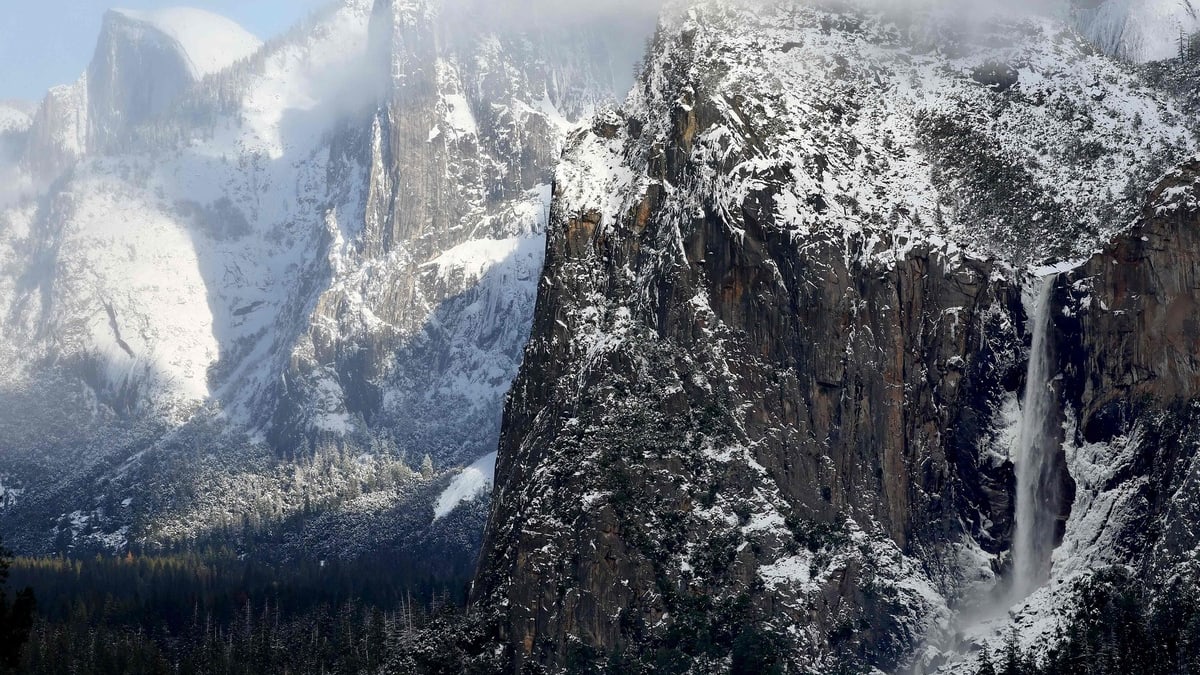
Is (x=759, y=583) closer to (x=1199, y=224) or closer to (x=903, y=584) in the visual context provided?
(x=903, y=584)

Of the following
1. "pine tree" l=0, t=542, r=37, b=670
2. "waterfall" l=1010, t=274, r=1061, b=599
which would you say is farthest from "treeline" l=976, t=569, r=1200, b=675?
"pine tree" l=0, t=542, r=37, b=670

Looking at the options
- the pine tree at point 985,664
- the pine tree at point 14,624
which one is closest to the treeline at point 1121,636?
the pine tree at point 985,664

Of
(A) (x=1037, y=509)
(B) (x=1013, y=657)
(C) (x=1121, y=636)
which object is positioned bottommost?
(B) (x=1013, y=657)

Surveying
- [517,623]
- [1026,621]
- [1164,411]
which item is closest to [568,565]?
[517,623]

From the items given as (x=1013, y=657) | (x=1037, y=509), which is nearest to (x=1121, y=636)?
(x=1013, y=657)

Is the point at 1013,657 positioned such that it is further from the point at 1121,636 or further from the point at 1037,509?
the point at 1037,509

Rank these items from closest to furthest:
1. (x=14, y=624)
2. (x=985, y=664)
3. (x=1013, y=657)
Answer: (x=14, y=624) → (x=1013, y=657) → (x=985, y=664)

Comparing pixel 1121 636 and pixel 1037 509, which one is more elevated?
pixel 1037 509

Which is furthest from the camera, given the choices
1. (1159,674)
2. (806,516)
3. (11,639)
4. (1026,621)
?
(806,516)
